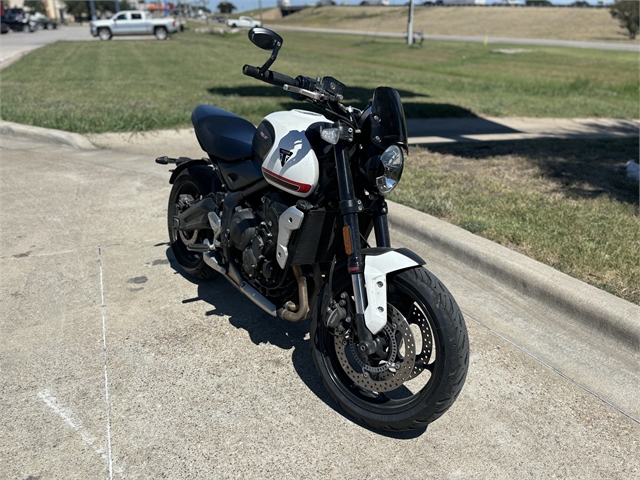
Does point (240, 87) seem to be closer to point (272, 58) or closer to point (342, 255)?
point (342, 255)

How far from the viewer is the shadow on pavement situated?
10.5ft

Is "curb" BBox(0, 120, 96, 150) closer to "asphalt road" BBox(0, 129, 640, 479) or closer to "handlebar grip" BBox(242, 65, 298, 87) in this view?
"asphalt road" BBox(0, 129, 640, 479)

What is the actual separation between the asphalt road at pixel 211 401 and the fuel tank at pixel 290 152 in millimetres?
1045

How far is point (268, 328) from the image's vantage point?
3795 mm

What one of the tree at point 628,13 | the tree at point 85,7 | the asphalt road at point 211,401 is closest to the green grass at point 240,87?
the asphalt road at point 211,401

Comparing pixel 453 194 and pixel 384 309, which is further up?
pixel 384 309

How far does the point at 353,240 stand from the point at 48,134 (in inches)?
265

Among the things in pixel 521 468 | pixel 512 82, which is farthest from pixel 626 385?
pixel 512 82

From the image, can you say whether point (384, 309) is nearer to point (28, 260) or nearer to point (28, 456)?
point (28, 456)

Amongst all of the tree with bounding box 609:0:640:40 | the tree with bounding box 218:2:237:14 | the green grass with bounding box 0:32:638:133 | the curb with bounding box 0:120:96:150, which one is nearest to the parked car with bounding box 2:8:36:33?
the green grass with bounding box 0:32:638:133

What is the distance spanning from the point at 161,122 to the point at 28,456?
7161mm

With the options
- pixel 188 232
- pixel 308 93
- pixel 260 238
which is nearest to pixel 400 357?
pixel 260 238

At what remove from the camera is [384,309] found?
2.74 m

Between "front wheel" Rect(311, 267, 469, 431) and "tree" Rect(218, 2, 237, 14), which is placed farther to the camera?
"tree" Rect(218, 2, 237, 14)
